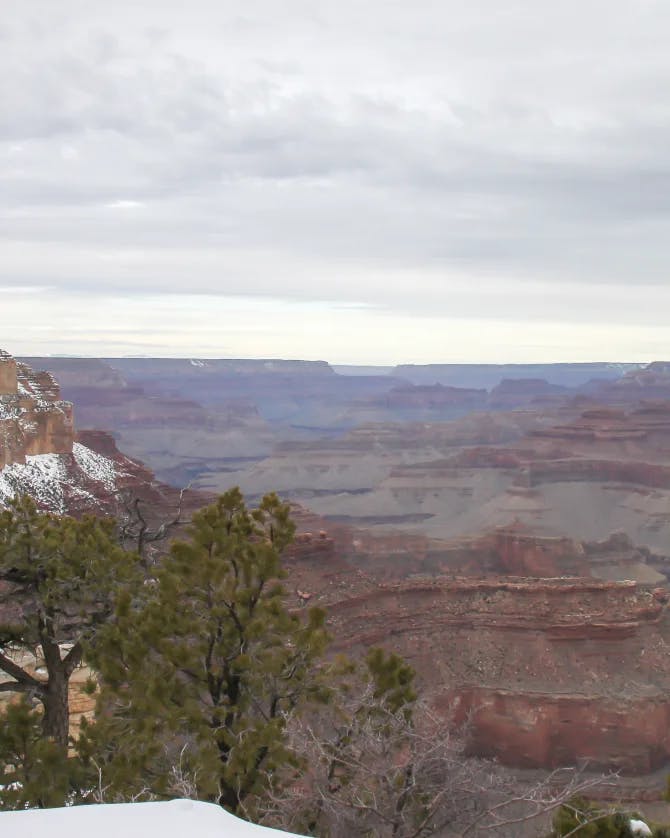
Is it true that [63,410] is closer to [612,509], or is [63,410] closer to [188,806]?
[188,806]

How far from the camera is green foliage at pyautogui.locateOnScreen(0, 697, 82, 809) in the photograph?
34.1ft

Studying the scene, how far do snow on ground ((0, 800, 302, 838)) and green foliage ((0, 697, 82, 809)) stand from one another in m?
5.15

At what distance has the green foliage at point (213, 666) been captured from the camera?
1016 cm

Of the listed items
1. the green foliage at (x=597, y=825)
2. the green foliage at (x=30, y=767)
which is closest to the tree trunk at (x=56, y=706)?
the green foliage at (x=30, y=767)

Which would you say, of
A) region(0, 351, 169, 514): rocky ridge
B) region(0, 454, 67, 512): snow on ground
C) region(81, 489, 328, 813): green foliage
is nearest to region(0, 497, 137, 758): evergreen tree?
region(81, 489, 328, 813): green foliage

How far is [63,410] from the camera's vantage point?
46250 millimetres

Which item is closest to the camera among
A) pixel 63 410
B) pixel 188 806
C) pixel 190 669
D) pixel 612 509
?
pixel 188 806

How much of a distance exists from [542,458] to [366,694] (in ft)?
282

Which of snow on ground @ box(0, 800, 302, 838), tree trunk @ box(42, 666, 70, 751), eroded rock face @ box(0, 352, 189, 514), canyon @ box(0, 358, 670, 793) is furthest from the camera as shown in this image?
eroded rock face @ box(0, 352, 189, 514)

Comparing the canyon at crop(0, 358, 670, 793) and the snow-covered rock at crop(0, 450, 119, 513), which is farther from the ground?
the snow-covered rock at crop(0, 450, 119, 513)

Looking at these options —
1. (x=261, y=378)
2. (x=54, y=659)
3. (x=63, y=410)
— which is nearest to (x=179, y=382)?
(x=261, y=378)

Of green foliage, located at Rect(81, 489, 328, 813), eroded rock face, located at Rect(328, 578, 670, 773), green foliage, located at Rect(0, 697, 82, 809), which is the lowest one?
eroded rock face, located at Rect(328, 578, 670, 773)

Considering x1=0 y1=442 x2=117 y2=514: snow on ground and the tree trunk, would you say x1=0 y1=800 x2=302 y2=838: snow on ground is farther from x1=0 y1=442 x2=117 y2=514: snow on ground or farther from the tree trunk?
x1=0 y1=442 x2=117 y2=514: snow on ground

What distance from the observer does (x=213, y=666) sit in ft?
35.0
